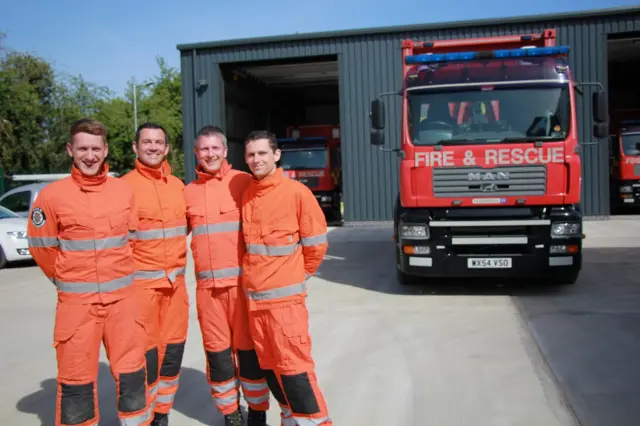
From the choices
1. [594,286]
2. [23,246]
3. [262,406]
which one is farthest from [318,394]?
[23,246]

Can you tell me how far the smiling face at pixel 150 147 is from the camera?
4.07m

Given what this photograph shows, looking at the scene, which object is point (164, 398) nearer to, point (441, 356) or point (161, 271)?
point (161, 271)

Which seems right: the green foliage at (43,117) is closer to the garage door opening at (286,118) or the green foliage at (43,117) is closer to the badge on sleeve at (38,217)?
the garage door opening at (286,118)

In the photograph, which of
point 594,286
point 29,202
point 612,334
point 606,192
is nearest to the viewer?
point 612,334

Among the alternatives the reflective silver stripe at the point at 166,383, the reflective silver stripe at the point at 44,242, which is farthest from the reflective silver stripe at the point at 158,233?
the reflective silver stripe at the point at 166,383

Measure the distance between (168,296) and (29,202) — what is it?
10914mm

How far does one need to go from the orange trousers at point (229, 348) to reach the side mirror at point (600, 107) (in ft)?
20.1

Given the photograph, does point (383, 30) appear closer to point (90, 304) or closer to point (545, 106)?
point (545, 106)

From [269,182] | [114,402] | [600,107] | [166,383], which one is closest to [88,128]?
[269,182]

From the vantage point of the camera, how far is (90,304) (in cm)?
346

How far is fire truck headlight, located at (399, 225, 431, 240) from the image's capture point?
8.29 meters

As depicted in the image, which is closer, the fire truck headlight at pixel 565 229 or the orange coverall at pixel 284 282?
the orange coverall at pixel 284 282

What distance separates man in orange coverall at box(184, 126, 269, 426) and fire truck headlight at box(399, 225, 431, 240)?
449cm

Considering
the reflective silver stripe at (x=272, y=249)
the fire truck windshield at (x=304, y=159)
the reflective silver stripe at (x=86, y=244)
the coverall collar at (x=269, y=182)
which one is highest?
the fire truck windshield at (x=304, y=159)
